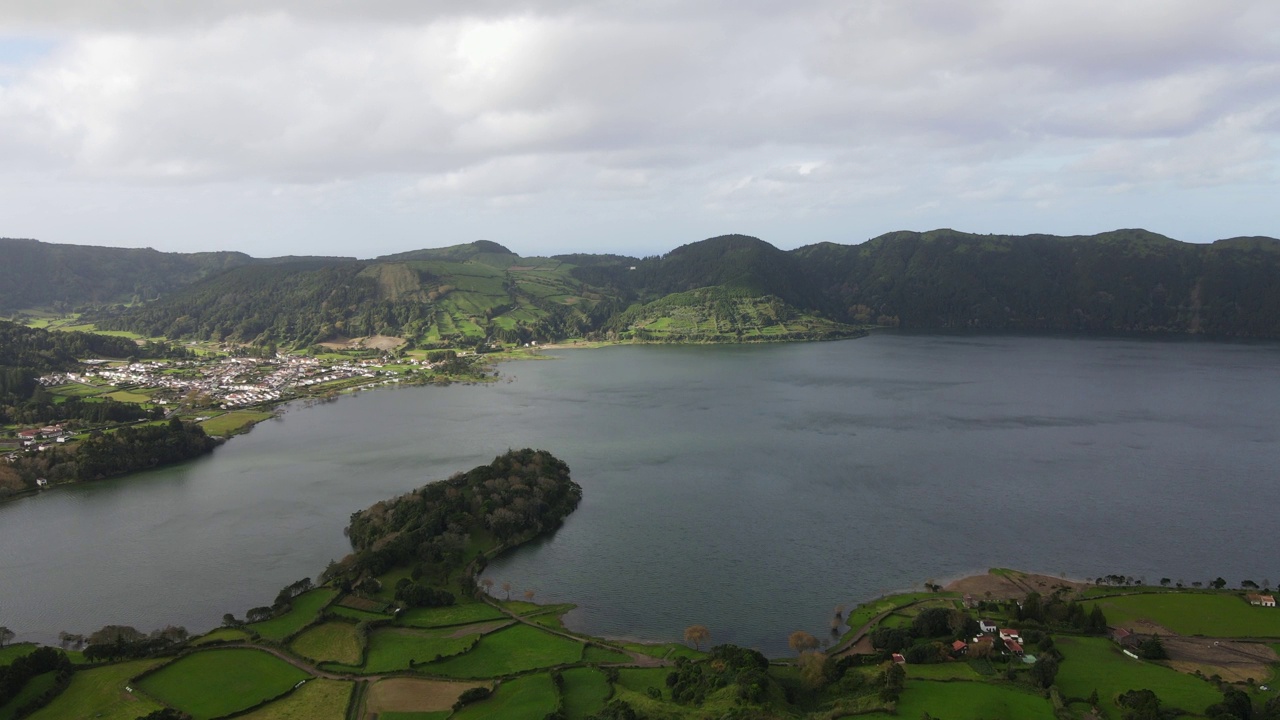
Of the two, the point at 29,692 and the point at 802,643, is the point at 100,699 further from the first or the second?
the point at 802,643

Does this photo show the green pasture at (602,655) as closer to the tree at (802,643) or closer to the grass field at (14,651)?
the tree at (802,643)

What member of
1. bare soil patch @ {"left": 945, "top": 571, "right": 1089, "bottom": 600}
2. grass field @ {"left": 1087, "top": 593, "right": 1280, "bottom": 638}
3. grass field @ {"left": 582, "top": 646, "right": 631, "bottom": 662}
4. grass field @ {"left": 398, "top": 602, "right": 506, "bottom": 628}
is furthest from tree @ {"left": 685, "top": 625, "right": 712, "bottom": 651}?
grass field @ {"left": 1087, "top": 593, "right": 1280, "bottom": 638}

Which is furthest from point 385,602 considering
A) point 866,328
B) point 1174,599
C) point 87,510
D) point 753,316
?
point 866,328

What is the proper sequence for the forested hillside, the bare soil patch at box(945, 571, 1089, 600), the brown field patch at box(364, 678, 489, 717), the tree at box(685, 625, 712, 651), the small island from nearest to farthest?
the small island < the brown field patch at box(364, 678, 489, 717) < the tree at box(685, 625, 712, 651) < the bare soil patch at box(945, 571, 1089, 600) < the forested hillside

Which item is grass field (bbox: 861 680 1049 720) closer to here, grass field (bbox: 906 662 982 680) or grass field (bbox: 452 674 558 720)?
grass field (bbox: 906 662 982 680)

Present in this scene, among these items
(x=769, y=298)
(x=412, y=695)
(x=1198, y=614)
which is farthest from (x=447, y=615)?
(x=769, y=298)

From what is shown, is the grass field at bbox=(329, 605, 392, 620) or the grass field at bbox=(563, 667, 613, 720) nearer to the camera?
the grass field at bbox=(563, 667, 613, 720)

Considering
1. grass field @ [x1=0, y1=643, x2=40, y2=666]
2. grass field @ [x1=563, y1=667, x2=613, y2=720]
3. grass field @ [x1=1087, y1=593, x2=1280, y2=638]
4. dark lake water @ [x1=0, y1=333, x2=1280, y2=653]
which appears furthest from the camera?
dark lake water @ [x1=0, y1=333, x2=1280, y2=653]
